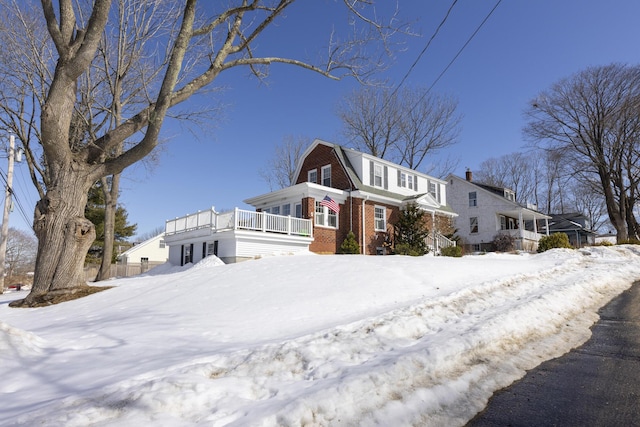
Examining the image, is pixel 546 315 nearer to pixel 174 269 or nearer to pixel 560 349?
pixel 560 349

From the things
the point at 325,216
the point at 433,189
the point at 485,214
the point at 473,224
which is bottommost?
the point at 325,216

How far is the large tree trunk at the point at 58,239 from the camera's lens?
880cm

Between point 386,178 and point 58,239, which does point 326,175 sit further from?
point 58,239

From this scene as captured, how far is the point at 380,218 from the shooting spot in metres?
21.6

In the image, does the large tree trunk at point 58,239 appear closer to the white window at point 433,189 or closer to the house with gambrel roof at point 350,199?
the house with gambrel roof at point 350,199

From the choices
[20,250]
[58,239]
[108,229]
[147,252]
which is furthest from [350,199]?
[20,250]

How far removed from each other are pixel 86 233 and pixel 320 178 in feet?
49.1

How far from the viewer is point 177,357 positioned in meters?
3.88

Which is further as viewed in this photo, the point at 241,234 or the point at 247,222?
the point at 247,222

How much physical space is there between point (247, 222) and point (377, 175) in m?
9.27

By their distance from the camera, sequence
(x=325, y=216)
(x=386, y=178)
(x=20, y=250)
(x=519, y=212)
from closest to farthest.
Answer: (x=325, y=216)
(x=386, y=178)
(x=519, y=212)
(x=20, y=250)

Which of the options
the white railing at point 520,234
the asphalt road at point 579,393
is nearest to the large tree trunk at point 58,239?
the asphalt road at point 579,393

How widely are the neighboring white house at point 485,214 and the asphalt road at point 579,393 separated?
26.0 m

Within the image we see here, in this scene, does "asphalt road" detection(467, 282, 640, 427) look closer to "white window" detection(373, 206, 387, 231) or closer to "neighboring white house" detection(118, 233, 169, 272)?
"white window" detection(373, 206, 387, 231)
